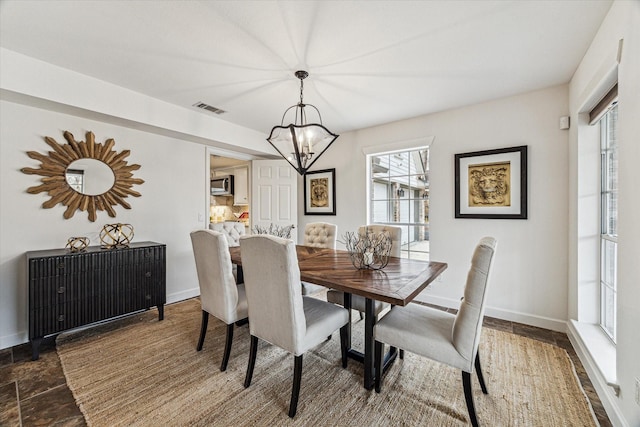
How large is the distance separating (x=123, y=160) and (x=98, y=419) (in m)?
2.61

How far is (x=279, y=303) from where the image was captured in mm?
1651

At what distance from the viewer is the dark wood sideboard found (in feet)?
7.38

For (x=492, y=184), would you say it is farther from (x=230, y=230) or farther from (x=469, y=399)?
(x=230, y=230)

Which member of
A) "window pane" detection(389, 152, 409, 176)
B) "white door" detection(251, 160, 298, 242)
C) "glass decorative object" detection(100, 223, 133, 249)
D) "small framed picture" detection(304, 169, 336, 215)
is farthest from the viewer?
"white door" detection(251, 160, 298, 242)

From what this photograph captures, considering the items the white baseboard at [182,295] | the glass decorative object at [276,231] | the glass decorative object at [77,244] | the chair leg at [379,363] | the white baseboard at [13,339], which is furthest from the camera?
the white baseboard at [182,295]

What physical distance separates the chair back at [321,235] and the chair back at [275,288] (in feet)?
4.98

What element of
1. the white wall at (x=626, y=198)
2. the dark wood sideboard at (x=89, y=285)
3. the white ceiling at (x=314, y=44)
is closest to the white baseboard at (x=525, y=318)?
the white wall at (x=626, y=198)

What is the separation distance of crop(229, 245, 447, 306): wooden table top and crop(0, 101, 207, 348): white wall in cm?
160

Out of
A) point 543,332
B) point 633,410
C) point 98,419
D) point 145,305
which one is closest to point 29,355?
point 145,305

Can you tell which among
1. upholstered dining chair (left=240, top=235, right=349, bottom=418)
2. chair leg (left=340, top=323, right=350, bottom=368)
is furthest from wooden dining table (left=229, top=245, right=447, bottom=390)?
upholstered dining chair (left=240, top=235, right=349, bottom=418)

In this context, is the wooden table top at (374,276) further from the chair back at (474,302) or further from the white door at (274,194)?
the white door at (274,194)

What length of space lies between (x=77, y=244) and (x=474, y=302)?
368cm

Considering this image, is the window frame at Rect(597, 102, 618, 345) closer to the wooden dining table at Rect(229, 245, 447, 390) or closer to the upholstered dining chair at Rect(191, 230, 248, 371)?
the wooden dining table at Rect(229, 245, 447, 390)

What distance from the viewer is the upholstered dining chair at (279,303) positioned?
1581 mm
